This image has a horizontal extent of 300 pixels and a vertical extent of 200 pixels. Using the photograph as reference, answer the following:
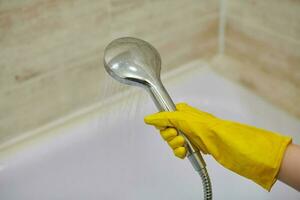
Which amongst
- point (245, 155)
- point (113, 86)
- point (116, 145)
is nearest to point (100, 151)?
point (116, 145)

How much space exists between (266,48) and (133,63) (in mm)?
445

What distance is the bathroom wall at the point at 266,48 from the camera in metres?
0.87

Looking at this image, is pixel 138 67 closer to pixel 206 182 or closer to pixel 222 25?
pixel 206 182

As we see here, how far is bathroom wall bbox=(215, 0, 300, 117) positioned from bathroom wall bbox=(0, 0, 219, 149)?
9cm

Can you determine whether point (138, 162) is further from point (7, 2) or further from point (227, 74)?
point (7, 2)

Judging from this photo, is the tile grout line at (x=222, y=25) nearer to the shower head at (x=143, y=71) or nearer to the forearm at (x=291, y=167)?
the shower head at (x=143, y=71)

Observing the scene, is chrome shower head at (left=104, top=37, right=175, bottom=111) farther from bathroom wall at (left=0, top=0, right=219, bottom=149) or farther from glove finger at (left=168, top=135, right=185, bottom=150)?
bathroom wall at (left=0, top=0, right=219, bottom=149)

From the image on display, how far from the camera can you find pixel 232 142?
586 millimetres

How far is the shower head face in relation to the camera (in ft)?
2.05

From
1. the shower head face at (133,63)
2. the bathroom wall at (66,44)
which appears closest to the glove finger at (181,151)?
the shower head face at (133,63)

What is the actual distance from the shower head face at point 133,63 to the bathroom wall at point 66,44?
7.4 inches

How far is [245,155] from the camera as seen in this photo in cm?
58

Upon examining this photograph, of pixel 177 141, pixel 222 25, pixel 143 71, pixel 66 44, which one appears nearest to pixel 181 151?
pixel 177 141

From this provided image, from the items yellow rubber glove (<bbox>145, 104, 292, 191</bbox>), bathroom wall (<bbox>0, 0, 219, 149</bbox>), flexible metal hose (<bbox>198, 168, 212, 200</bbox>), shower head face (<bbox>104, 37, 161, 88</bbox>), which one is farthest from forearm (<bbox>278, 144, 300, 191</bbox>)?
bathroom wall (<bbox>0, 0, 219, 149</bbox>)
